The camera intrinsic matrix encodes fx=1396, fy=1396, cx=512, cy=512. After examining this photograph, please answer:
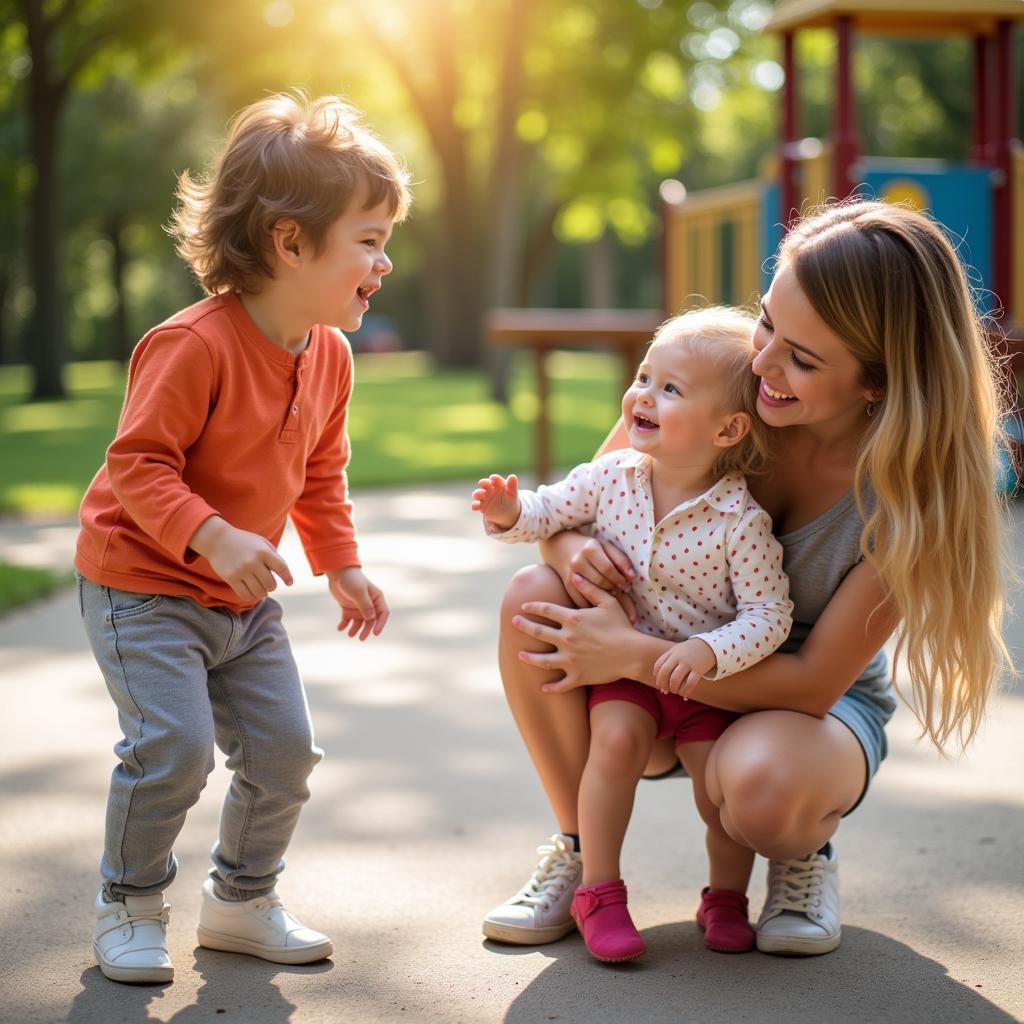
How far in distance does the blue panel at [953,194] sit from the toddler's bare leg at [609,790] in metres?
6.21

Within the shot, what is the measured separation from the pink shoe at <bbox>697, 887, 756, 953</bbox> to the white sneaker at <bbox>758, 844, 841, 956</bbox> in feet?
0.09

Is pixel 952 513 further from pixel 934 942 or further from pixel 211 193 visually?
pixel 211 193

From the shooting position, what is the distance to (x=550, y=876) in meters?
2.47

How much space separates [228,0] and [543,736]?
1983cm

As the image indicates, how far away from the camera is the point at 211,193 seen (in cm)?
241

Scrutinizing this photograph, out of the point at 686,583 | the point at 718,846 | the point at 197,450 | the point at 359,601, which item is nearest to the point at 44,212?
the point at 359,601

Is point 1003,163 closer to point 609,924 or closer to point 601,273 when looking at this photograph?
point 609,924

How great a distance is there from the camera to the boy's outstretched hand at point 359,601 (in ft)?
8.43

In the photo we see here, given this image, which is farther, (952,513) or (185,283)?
(185,283)

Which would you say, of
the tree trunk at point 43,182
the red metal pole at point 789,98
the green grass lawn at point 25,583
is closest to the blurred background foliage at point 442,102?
the tree trunk at point 43,182

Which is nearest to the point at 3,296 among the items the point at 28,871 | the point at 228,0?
the point at 228,0

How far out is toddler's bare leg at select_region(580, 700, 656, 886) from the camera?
230 centimetres

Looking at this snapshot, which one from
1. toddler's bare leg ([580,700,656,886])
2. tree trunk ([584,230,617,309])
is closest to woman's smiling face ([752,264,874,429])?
toddler's bare leg ([580,700,656,886])

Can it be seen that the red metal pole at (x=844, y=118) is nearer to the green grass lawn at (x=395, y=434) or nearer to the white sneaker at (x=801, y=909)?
the green grass lawn at (x=395, y=434)
